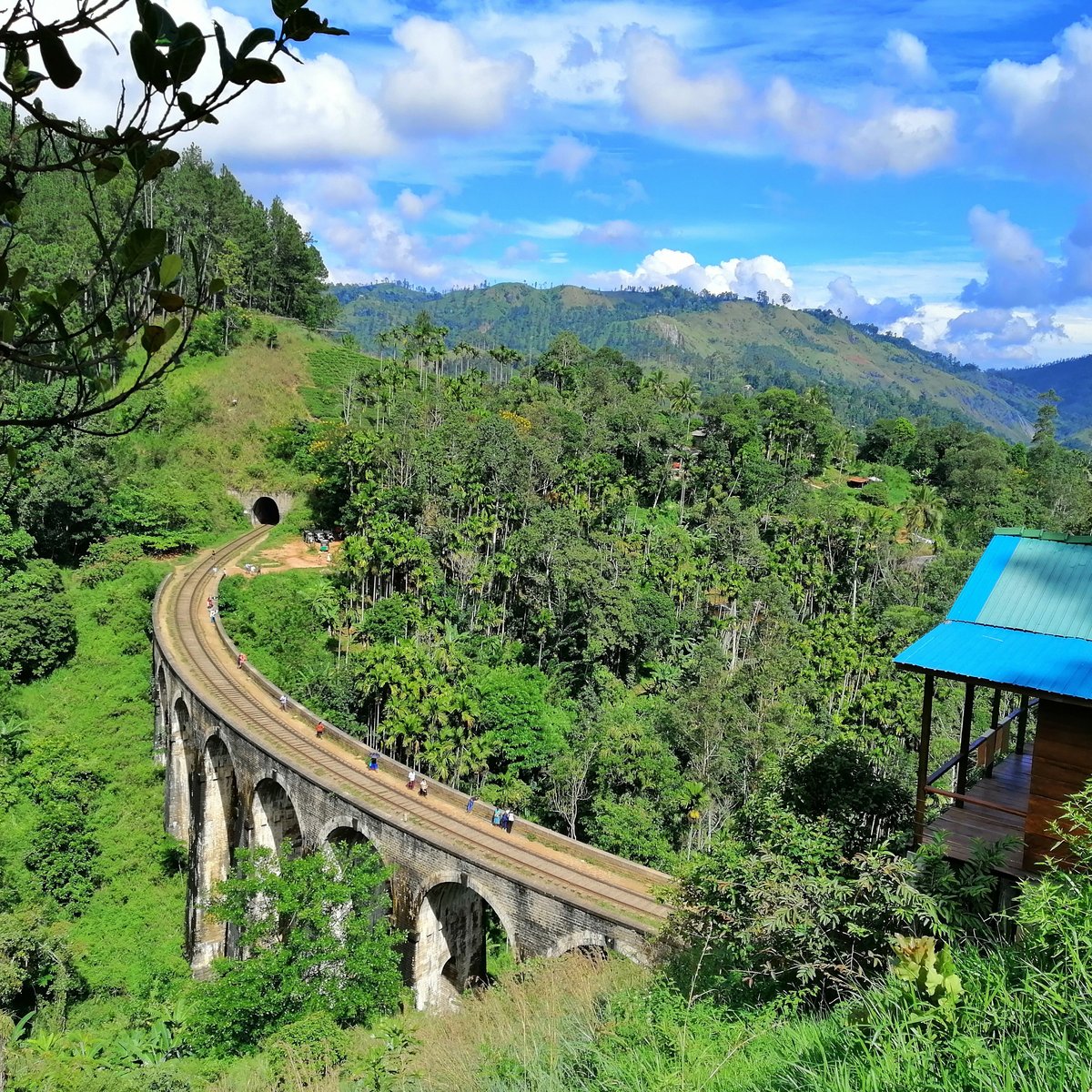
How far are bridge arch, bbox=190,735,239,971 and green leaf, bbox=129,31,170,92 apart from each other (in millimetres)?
29722

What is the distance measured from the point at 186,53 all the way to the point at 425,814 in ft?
78.3

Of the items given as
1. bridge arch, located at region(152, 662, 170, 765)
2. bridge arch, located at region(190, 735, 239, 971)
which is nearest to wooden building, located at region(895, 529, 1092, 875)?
bridge arch, located at region(190, 735, 239, 971)

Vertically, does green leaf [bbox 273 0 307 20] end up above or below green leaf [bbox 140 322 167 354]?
above

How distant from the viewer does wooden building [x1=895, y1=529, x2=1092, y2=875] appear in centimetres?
966

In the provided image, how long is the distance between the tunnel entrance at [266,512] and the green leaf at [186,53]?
6365 cm

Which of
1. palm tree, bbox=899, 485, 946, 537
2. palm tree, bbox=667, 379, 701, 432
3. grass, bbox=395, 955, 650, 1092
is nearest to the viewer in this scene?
grass, bbox=395, 955, 650, 1092

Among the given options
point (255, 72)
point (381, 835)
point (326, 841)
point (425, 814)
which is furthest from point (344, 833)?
point (255, 72)

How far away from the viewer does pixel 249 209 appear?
80812mm

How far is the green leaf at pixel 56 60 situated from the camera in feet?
8.85

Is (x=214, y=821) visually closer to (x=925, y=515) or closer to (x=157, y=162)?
(x=157, y=162)

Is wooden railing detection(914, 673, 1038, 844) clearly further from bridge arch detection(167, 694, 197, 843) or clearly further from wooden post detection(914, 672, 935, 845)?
bridge arch detection(167, 694, 197, 843)

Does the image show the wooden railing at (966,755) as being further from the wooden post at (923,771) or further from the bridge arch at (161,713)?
the bridge arch at (161,713)

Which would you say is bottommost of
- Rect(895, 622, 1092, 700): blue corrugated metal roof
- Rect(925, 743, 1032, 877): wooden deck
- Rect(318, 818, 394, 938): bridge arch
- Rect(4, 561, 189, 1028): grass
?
Rect(4, 561, 189, 1028): grass

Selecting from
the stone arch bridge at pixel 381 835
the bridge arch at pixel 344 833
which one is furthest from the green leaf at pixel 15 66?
the bridge arch at pixel 344 833
